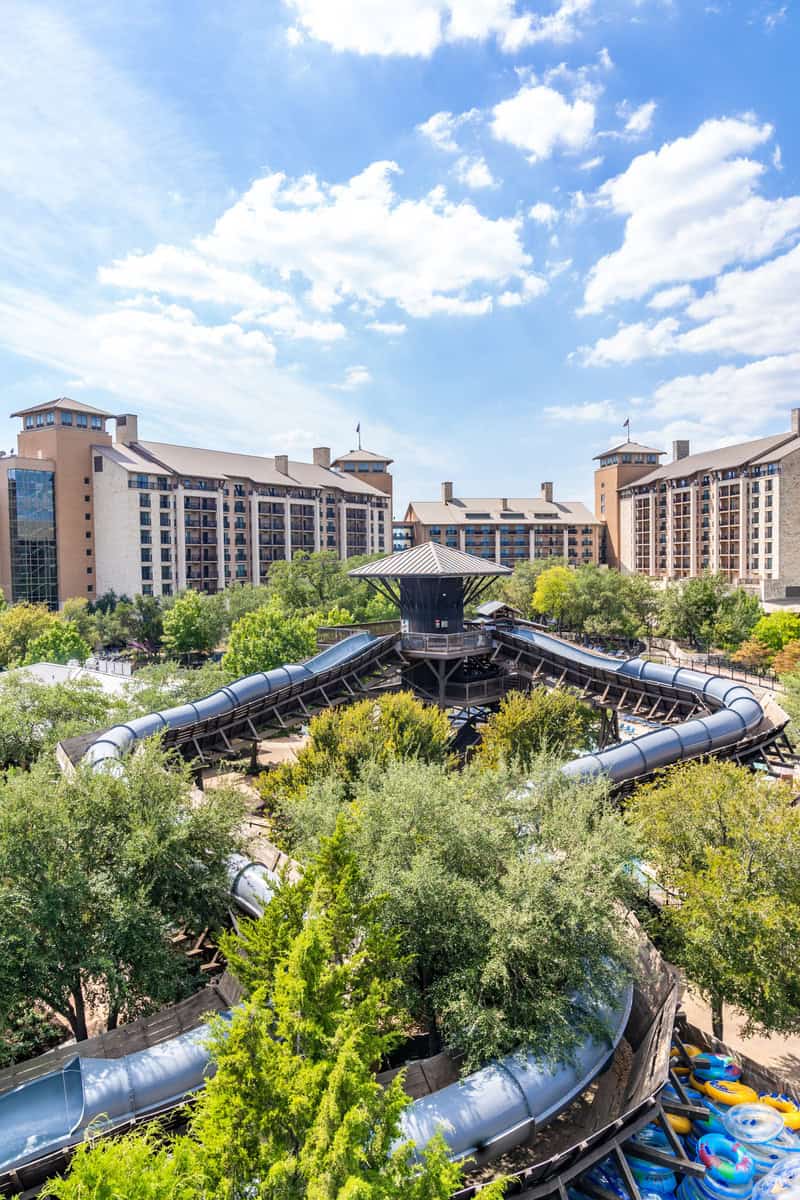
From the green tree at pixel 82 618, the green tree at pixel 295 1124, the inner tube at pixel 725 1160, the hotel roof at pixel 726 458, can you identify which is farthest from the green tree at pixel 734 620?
the green tree at pixel 295 1124

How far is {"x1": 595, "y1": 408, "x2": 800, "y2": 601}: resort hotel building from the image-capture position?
89250 millimetres

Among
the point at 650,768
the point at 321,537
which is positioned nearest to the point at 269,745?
the point at 650,768

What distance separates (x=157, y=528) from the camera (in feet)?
283

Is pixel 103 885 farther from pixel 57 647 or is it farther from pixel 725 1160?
pixel 57 647

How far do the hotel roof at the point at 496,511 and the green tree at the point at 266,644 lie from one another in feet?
253

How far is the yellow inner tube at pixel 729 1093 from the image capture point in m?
14.5

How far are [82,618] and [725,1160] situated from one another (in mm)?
74028

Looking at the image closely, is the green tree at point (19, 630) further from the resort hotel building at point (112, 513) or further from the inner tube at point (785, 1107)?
the inner tube at point (785, 1107)

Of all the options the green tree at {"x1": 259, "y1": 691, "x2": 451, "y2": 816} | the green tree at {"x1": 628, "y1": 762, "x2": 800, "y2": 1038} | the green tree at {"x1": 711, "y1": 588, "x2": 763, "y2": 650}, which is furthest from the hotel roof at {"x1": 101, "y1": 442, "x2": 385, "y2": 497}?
the green tree at {"x1": 628, "y1": 762, "x2": 800, "y2": 1038}

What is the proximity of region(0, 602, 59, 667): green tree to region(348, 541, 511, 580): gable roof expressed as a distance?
36.2 meters

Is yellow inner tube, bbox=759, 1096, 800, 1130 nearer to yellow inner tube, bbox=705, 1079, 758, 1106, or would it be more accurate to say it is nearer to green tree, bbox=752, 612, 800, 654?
yellow inner tube, bbox=705, 1079, 758, 1106

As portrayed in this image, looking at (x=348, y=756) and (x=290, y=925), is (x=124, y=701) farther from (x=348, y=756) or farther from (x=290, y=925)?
(x=290, y=925)

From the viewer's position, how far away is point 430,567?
3781 centimetres

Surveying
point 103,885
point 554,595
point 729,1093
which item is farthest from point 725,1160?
point 554,595
